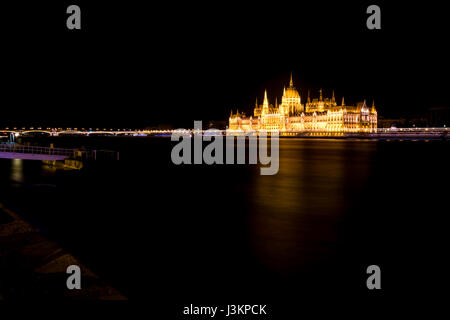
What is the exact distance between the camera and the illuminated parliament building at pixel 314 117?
143 meters

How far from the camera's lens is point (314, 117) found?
496 ft

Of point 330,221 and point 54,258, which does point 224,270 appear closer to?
point 54,258

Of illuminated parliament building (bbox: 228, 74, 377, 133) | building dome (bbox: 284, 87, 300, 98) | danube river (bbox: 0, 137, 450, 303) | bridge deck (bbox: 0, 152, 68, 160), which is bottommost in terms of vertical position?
danube river (bbox: 0, 137, 450, 303)

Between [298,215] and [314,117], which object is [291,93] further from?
[298,215]

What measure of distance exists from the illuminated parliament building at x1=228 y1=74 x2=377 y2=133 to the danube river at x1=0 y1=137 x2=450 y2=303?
129 m

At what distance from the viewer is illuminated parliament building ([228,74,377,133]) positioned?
470ft

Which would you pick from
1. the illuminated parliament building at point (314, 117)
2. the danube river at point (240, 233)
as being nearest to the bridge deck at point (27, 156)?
the danube river at point (240, 233)

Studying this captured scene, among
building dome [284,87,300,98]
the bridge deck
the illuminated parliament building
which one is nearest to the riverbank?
the bridge deck

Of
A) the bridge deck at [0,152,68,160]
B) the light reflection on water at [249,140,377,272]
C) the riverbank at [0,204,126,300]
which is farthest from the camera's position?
the bridge deck at [0,152,68,160]

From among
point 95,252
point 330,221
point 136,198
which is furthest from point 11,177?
point 330,221

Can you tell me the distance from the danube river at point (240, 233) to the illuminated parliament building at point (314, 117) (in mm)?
129278

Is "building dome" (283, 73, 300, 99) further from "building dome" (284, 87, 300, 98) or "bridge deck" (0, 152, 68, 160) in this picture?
"bridge deck" (0, 152, 68, 160)

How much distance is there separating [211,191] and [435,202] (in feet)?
28.1
